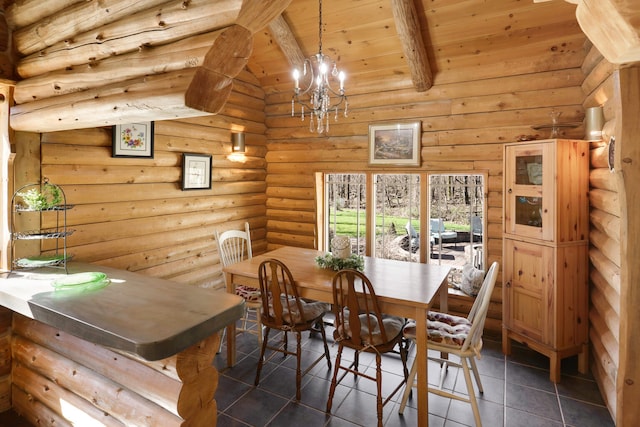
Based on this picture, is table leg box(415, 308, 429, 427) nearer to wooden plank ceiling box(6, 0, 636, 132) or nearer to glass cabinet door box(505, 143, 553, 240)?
glass cabinet door box(505, 143, 553, 240)

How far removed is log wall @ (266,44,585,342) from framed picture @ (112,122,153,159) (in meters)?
2.01

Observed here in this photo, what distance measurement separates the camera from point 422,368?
231 cm

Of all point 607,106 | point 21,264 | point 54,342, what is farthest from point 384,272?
point 21,264

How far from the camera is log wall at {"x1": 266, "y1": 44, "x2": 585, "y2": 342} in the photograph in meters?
3.43

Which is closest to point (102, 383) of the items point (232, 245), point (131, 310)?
point (131, 310)

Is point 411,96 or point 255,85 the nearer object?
point 411,96

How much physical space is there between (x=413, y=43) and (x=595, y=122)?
1.72 m

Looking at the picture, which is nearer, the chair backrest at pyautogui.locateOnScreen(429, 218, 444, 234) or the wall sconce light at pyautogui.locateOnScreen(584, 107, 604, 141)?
the wall sconce light at pyautogui.locateOnScreen(584, 107, 604, 141)

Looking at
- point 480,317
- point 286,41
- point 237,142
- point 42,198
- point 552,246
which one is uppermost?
point 286,41

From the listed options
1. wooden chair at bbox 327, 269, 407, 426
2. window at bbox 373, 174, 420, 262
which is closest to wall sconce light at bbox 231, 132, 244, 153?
window at bbox 373, 174, 420, 262

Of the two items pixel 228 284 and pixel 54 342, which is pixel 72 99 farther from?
pixel 228 284

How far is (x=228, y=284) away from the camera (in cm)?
310

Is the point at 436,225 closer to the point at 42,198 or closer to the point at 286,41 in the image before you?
the point at 286,41

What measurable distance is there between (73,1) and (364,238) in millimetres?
3718
